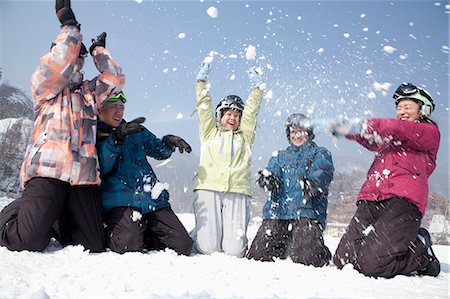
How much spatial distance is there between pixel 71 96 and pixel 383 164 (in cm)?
343

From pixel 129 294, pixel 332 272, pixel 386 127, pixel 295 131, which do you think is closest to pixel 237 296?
pixel 129 294

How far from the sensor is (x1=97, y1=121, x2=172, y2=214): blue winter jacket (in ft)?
13.2

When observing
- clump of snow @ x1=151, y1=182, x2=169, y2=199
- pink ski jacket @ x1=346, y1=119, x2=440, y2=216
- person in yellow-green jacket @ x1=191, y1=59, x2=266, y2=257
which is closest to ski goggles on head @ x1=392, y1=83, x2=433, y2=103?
pink ski jacket @ x1=346, y1=119, x2=440, y2=216

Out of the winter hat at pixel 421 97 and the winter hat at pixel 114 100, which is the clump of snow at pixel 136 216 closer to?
the winter hat at pixel 114 100

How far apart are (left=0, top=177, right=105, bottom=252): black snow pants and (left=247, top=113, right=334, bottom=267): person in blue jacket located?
186 centimetres

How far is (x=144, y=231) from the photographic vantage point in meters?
4.18

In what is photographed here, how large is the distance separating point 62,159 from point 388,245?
3.29 m

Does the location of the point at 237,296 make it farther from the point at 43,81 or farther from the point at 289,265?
the point at 43,81

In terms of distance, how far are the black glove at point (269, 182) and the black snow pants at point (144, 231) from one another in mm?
1154

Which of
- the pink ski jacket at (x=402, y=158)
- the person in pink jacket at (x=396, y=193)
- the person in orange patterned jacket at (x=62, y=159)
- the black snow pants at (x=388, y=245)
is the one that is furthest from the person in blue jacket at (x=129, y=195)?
the pink ski jacket at (x=402, y=158)

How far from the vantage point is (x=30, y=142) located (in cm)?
356

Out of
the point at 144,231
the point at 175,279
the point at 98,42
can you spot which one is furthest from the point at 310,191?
the point at 98,42

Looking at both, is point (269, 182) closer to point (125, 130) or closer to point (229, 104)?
point (229, 104)

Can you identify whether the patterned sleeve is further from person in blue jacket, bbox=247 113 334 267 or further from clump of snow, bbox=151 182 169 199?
person in blue jacket, bbox=247 113 334 267
